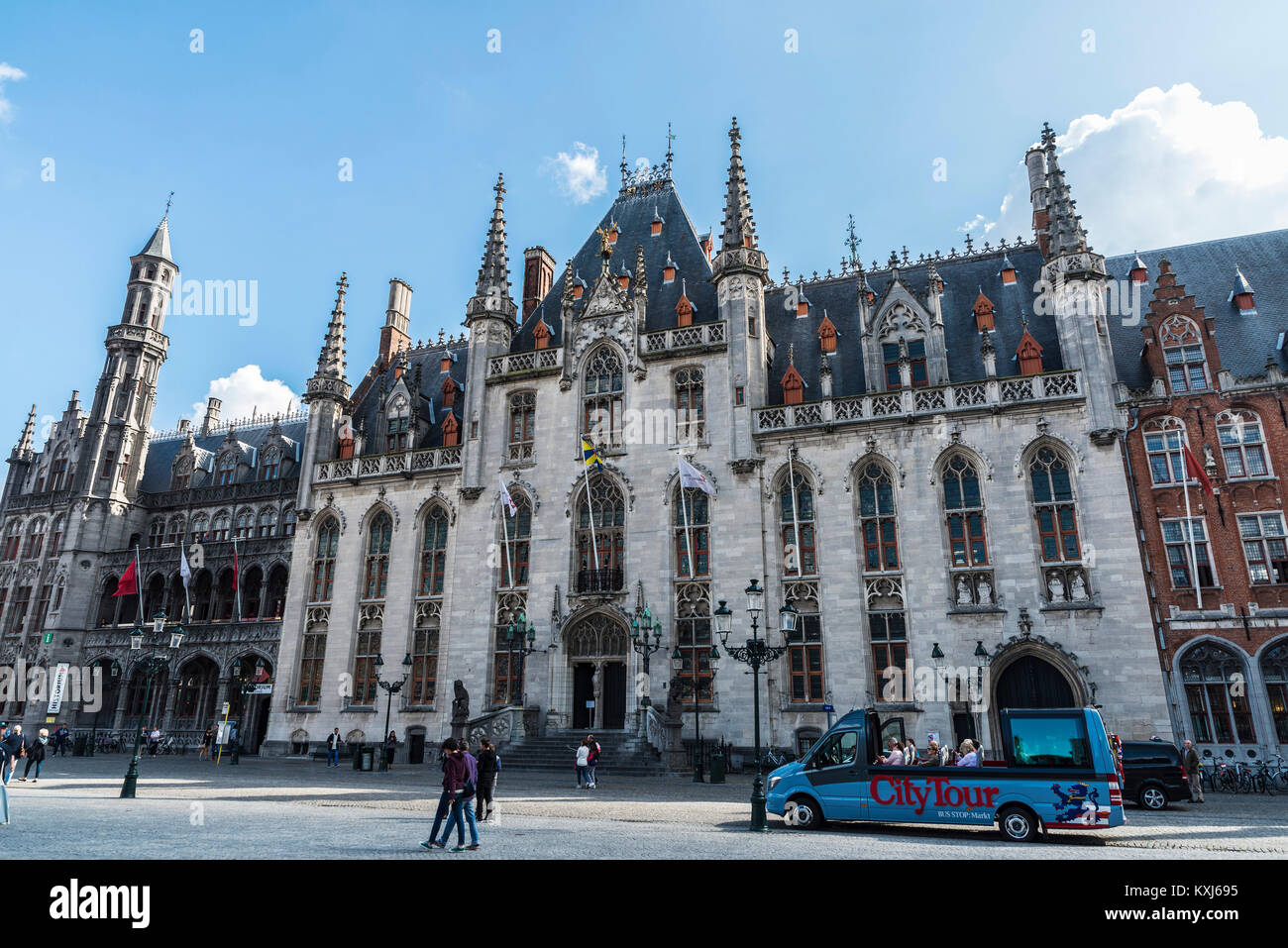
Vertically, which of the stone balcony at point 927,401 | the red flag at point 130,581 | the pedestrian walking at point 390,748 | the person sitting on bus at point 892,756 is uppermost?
the stone balcony at point 927,401

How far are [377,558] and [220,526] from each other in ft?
49.4

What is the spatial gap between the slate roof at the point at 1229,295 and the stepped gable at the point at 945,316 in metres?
2.85

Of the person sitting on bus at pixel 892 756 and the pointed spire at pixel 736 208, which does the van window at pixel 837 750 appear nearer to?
the person sitting on bus at pixel 892 756

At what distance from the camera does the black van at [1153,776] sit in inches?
768

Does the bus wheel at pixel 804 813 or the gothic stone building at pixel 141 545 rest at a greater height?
the gothic stone building at pixel 141 545

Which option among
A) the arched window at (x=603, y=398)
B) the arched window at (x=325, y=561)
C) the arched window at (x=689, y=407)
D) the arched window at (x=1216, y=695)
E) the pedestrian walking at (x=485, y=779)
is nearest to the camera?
the pedestrian walking at (x=485, y=779)

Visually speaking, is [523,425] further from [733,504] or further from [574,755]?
[574,755]

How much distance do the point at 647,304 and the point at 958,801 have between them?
27970 mm

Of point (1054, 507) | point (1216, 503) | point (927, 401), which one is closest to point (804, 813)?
point (1054, 507)

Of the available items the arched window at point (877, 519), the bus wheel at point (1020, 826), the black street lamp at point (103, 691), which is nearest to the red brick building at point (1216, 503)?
the arched window at point (877, 519)

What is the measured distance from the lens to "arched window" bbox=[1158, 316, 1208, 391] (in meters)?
27.7

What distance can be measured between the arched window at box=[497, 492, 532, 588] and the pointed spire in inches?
592

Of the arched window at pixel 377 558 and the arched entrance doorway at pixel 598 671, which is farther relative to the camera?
the arched window at pixel 377 558
